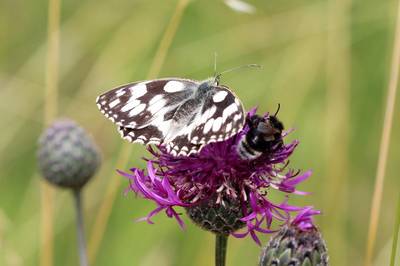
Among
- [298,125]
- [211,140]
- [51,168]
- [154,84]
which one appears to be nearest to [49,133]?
[51,168]

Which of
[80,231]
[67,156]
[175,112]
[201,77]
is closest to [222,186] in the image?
[175,112]

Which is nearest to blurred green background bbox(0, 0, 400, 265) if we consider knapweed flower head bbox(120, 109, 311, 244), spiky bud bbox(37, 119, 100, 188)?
spiky bud bbox(37, 119, 100, 188)

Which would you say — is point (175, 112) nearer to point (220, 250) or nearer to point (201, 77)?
point (220, 250)

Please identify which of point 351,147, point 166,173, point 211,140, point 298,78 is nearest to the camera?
point 211,140

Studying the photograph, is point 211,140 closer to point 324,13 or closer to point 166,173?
point 166,173

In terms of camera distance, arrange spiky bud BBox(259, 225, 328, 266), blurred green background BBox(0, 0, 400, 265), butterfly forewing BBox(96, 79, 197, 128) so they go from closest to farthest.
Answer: spiky bud BBox(259, 225, 328, 266), butterfly forewing BBox(96, 79, 197, 128), blurred green background BBox(0, 0, 400, 265)

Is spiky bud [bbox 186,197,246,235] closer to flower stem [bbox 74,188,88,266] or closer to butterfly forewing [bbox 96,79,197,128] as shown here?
butterfly forewing [bbox 96,79,197,128]

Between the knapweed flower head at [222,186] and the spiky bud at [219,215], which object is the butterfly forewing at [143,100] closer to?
the knapweed flower head at [222,186]
